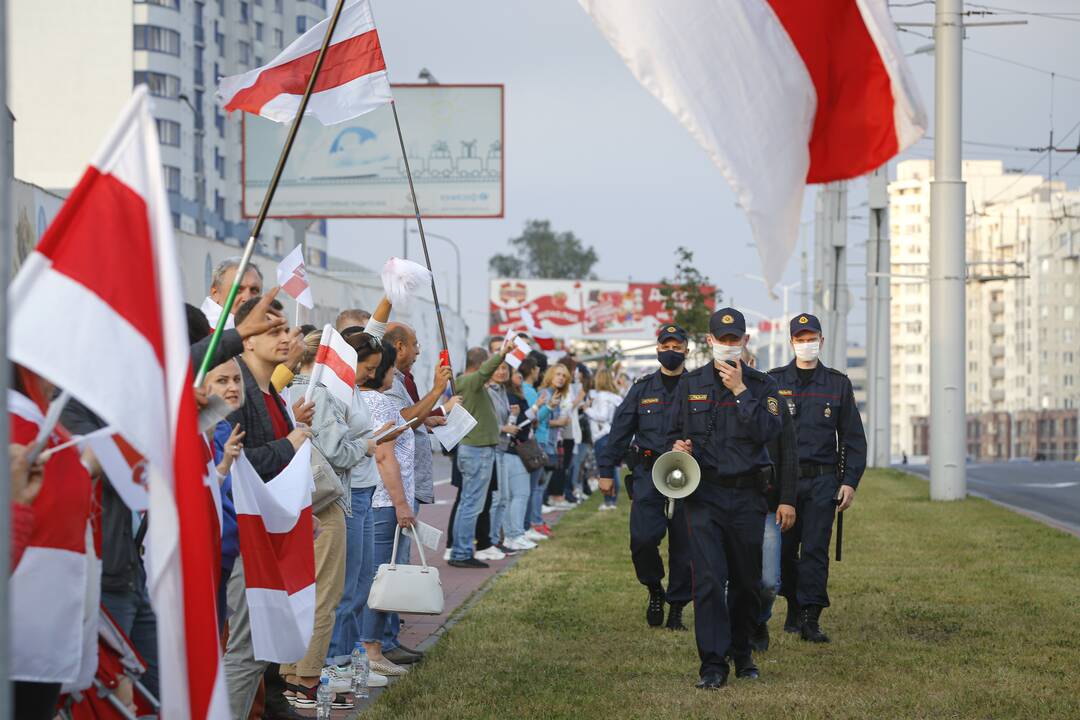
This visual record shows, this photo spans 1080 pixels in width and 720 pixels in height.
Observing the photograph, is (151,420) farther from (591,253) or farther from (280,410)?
(591,253)

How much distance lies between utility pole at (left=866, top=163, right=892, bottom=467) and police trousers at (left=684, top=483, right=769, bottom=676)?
3146 centimetres

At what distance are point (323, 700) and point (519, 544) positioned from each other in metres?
9.73

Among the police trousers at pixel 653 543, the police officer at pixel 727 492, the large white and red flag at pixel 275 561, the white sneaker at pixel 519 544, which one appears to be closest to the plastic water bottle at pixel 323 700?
the large white and red flag at pixel 275 561

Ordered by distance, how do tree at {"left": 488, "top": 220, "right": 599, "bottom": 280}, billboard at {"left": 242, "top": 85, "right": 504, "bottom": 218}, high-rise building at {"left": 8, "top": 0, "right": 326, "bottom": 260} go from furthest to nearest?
tree at {"left": 488, "top": 220, "right": 599, "bottom": 280} → high-rise building at {"left": 8, "top": 0, "right": 326, "bottom": 260} → billboard at {"left": 242, "top": 85, "right": 504, "bottom": 218}

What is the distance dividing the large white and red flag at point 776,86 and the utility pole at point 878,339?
34.0 metres

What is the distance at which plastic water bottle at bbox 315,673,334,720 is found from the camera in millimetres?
7656

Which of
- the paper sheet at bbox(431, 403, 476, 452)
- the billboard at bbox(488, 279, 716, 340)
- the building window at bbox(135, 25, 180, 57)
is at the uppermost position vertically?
the building window at bbox(135, 25, 180, 57)

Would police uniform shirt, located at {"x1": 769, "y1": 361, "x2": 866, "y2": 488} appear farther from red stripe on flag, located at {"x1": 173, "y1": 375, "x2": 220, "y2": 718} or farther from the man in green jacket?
red stripe on flag, located at {"x1": 173, "y1": 375, "x2": 220, "y2": 718}

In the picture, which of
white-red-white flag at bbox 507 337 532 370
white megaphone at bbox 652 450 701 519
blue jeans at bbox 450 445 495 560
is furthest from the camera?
blue jeans at bbox 450 445 495 560

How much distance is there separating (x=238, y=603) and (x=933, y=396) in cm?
2057

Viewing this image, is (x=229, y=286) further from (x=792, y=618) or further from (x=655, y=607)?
(x=792, y=618)

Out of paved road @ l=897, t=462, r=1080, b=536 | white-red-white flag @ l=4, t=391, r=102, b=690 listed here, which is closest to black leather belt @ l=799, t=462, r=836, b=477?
white-red-white flag @ l=4, t=391, r=102, b=690

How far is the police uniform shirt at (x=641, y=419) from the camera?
11.8 metres

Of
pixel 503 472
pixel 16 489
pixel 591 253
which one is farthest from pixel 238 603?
pixel 591 253
